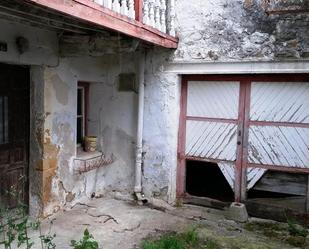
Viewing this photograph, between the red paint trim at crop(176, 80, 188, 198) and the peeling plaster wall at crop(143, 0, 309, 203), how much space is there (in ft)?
0.28

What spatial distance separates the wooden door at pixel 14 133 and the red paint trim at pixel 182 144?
2289mm

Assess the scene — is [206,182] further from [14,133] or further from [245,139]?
[14,133]

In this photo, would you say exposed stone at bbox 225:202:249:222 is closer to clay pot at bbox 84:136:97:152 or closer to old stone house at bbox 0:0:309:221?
old stone house at bbox 0:0:309:221

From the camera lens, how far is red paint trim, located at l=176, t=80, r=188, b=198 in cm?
591

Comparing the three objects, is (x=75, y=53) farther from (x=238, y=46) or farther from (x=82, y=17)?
(x=238, y=46)

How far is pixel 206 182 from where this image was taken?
679 centimetres

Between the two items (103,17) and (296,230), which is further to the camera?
(296,230)

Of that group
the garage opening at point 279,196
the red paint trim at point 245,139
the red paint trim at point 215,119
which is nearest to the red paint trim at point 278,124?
the red paint trim at point 245,139

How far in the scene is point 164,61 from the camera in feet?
19.0

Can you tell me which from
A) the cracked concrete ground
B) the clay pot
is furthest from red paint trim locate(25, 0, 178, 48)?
the cracked concrete ground

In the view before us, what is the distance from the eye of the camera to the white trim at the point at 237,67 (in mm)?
4973

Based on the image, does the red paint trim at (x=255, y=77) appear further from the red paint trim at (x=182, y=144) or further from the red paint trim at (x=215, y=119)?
the red paint trim at (x=215, y=119)

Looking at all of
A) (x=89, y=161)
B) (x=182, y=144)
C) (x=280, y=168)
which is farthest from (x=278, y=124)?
(x=89, y=161)

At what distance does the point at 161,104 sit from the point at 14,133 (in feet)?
7.23
